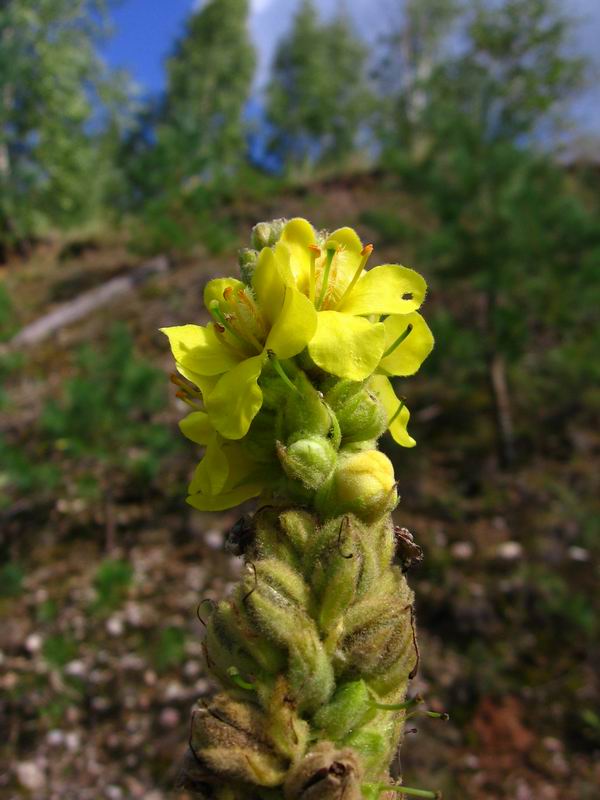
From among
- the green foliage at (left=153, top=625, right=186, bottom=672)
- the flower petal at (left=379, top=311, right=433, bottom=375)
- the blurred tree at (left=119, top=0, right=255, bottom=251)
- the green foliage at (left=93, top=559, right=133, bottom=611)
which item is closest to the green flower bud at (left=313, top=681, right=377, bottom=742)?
the flower petal at (left=379, top=311, right=433, bottom=375)

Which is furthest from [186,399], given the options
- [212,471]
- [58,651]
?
[58,651]

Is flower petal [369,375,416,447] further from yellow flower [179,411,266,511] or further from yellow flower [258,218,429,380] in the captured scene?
yellow flower [179,411,266,511]

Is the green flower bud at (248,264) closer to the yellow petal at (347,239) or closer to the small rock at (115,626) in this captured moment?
the yellow petal at (347,239)

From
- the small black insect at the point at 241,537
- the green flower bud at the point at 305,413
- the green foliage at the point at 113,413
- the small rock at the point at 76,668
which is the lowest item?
the small rock at the point at 76,668

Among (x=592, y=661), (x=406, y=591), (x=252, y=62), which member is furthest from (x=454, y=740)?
(x=252, y=62)

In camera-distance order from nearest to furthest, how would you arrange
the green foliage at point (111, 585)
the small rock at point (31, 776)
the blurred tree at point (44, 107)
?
the small rock at point (31, 776)
the green foliage at point (111, 585)
the blurred tree at point (44, 107)

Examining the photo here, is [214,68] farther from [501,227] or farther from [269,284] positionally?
[269,284]

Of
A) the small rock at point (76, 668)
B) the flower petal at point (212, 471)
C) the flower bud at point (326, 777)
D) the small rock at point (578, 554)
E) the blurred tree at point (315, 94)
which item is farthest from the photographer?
the blurred tree at point (315, 94)

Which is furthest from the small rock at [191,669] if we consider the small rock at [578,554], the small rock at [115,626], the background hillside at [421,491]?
the small rock at [578,554]
